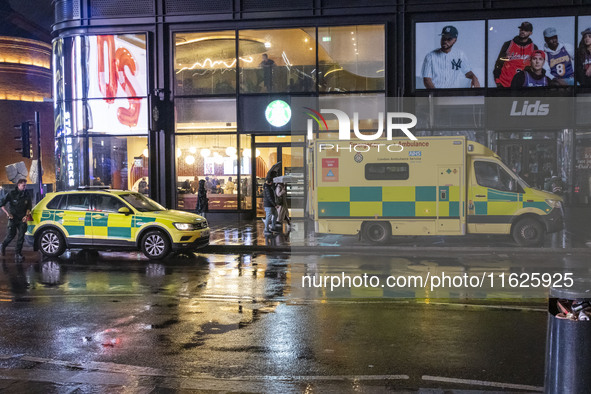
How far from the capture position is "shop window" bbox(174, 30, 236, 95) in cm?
2117

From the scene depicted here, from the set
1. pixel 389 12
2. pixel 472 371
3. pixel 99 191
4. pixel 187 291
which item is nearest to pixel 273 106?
pixel 389 12

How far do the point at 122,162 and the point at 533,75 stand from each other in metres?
14.9

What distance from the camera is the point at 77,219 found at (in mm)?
13961

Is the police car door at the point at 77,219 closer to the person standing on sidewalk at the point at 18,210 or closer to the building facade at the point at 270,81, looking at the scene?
the person standing on sidewalk at the point at 18,210

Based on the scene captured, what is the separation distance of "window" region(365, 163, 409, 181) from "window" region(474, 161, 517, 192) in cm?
184

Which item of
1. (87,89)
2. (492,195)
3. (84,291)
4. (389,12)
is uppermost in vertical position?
(389,12)

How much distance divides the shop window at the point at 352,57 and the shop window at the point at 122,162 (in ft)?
23.5

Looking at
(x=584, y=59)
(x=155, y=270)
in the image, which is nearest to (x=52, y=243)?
(x=155, y=270)

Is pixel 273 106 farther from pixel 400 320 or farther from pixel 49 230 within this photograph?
pixel 400 320

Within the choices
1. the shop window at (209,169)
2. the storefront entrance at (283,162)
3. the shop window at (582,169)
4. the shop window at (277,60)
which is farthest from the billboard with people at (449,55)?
the shop window at (209,169)

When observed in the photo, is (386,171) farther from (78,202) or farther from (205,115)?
(205,115)

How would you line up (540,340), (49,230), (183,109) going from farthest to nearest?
(183,109)
(49,230)
(540,340)

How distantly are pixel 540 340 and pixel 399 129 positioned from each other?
14.2 meters

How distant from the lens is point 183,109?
2148 cm
